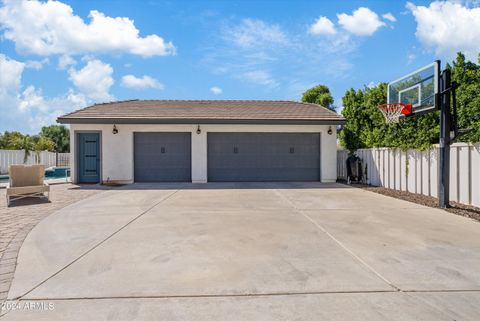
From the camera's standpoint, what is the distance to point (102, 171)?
14.7 m

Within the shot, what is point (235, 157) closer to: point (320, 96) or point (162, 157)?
point (162, 157)

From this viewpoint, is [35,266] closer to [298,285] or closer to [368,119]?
[298,285]

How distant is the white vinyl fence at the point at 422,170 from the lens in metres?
8.21

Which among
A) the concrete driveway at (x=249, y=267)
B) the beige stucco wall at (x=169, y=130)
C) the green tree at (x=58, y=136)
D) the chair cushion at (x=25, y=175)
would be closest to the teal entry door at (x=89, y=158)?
the beige stucco wall at (x=169, y=130)

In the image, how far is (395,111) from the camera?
10.9 metres

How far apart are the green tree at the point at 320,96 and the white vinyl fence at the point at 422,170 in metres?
21.5

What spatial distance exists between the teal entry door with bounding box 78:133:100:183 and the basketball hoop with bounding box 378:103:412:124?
40.5ft

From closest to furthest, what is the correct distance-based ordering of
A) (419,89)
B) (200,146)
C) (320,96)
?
(419,89) → (200,146) → (320,96)

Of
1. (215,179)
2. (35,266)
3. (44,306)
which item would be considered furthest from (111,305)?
(215,179)

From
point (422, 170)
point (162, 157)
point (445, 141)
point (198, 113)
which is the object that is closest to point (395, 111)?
point (422, 170)

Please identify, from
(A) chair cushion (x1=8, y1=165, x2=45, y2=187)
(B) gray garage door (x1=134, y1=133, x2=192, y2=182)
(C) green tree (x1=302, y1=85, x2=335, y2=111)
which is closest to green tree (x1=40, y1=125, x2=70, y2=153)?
(C) green tree (x1=302, y1=85, x2=335, y2=111)

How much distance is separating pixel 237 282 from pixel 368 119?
41.8 feet

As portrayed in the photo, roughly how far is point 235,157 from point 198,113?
2.82 m

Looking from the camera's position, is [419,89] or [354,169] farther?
[354,169]
